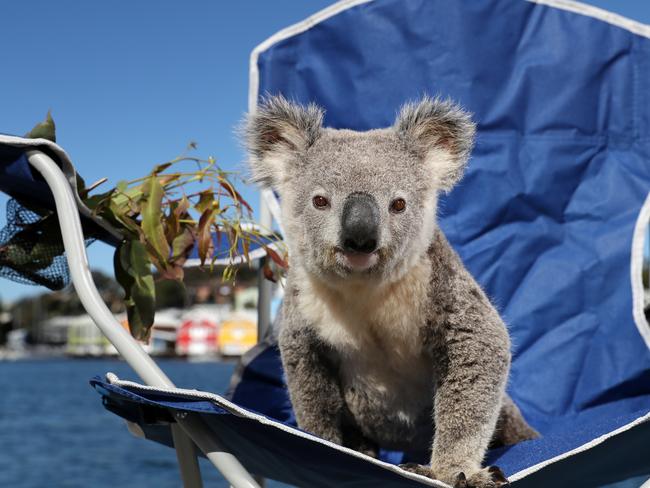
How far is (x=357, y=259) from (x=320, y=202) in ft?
0.47

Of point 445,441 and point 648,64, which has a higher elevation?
point 648,64

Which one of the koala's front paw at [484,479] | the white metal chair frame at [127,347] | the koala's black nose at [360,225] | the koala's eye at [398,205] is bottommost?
the koala's front paw at [484,479]

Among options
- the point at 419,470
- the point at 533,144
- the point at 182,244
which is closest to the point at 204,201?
the point at 182,244

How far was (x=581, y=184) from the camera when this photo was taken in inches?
101

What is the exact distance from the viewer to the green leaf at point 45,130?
164 cm

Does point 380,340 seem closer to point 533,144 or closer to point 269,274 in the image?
point 269,274

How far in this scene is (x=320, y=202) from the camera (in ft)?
4.82

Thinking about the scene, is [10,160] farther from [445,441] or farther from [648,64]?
[648,64]

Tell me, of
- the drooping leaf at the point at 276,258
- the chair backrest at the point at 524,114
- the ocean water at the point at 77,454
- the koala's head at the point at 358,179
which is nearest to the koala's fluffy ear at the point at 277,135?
the koala's head at the point at 358,179

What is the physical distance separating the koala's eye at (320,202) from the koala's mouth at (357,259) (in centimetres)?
10

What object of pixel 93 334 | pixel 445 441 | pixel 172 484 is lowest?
pixel 93 334

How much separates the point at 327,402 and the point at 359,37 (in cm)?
141

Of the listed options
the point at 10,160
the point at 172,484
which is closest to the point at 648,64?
the point at 10,160

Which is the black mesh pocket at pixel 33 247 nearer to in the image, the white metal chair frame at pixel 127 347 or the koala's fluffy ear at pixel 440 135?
the white metal chair frame at pixel 127 347
